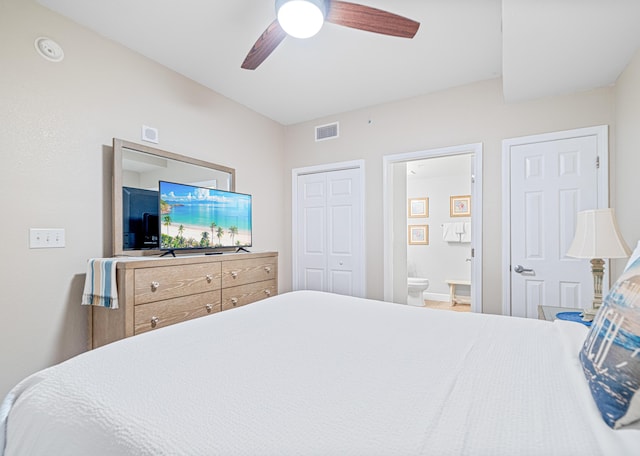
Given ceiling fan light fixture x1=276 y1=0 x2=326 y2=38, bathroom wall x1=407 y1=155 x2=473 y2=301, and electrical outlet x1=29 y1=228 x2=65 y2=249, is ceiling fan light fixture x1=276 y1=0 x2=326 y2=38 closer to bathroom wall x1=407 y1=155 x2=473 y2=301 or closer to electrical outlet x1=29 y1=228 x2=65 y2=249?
electrical outlet x1=29 y1=228 x2=65 y2=249

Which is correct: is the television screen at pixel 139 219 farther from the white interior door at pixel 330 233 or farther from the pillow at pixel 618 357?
the pillow at pixel 618 357

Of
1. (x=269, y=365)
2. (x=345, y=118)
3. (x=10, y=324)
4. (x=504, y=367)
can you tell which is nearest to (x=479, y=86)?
(x=345, y=118)

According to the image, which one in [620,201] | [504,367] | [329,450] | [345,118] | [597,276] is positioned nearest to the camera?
[329,450]

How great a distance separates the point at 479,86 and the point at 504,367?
2.92 metres

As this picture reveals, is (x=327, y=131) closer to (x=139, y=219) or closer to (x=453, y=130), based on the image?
(x=453, y=130)

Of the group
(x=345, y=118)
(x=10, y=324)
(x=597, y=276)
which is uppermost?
(x=345, y=118)

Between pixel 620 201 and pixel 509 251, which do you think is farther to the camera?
pixel 509 251

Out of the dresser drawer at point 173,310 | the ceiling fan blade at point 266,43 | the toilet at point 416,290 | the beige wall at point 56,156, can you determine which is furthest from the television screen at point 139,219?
the toilet at point 416,290

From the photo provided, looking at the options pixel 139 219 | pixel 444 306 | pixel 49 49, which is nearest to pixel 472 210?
pixel 444 306

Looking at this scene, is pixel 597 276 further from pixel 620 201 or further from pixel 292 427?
pixel 292 427

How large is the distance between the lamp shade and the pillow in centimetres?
106

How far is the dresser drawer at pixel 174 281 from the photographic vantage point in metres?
2.04

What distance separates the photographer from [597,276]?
1.76m

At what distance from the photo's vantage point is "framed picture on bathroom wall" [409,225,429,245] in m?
5.96
